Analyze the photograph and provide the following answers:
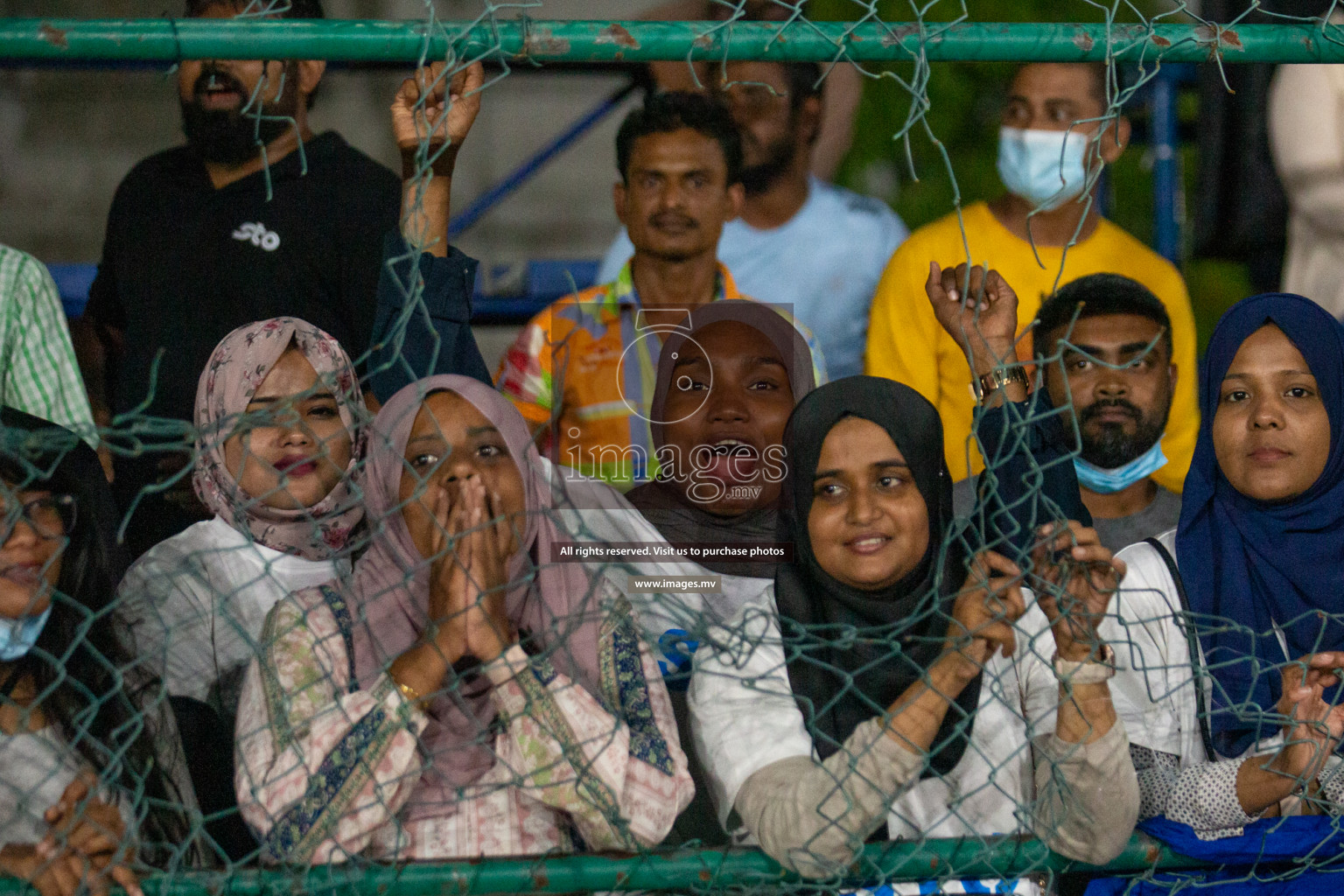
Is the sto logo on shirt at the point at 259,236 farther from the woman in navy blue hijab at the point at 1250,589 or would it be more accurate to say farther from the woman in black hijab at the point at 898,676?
the woman in navy blue hijab at the point at 1250,589

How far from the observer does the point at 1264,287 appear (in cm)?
499

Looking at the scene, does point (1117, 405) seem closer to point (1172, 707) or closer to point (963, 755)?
point (1172, 707)

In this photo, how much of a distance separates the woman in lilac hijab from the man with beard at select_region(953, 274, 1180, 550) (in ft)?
3.55

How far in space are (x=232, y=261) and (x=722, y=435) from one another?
1.28 meters

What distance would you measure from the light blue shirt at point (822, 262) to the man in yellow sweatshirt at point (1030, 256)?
0.79 ft

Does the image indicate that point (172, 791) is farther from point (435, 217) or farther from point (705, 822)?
point (435, 217)

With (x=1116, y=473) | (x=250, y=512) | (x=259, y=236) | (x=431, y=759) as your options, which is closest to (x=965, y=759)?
(x=431, y=759)

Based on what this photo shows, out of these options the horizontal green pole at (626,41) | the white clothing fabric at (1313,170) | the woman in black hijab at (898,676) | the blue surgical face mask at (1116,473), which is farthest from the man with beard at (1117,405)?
the white clothing fabric at (1313,170)

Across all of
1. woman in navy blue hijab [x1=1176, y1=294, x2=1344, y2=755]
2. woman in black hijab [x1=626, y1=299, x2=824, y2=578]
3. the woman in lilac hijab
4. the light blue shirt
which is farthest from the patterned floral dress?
the light blue shirt

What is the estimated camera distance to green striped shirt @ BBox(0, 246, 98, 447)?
9.63 feet

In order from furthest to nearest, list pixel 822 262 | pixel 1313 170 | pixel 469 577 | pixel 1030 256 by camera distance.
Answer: pixel 1313 170 < pixel 822 262 < pixel 1030 256 < pixel 469 577

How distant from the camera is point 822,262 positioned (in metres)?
4.12

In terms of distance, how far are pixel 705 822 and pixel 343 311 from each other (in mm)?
1461

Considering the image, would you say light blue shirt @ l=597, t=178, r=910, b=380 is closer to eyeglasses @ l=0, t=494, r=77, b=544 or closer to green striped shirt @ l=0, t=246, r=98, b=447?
green striped shirt @ l=0, t=246, r=98, b=447
